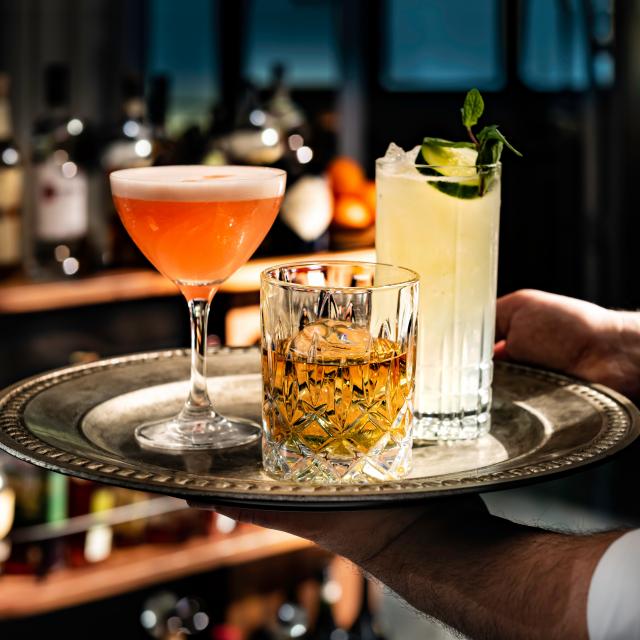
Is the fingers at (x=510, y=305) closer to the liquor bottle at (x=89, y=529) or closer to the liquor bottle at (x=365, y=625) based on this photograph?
the liquor bottle at (x=89, y=529)

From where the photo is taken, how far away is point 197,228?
122 cm

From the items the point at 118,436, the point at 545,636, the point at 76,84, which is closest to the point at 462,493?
the point at 545,636

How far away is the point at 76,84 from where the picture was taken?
2760 millimetres

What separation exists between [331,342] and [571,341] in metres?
0.49

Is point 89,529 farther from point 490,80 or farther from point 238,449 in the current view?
point 490,80

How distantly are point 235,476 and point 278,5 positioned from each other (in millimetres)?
2470

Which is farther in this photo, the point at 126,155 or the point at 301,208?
the point at 301,208

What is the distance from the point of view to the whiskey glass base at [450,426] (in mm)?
1226

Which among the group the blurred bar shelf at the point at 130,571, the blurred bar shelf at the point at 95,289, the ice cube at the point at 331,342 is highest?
the ice cube at the point at 331,342

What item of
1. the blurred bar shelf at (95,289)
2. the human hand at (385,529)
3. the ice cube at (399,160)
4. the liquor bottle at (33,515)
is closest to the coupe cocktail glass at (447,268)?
the ice cube at (399,160)

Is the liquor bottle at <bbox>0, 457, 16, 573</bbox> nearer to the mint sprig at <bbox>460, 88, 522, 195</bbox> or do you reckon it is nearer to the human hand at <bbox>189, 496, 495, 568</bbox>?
the human hand at <bbox>189, 496, 495, 568</bbox>

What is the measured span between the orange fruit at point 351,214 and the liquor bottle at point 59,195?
0.62 m

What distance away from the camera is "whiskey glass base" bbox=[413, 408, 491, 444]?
123 cm

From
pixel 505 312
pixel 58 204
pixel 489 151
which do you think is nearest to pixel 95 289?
pixel 58 204
